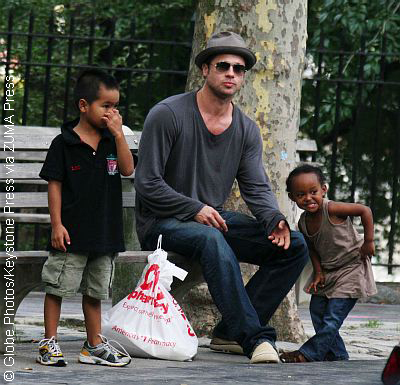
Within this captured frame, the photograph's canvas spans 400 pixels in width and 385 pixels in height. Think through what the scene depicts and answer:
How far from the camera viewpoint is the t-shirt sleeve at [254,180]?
242 inches

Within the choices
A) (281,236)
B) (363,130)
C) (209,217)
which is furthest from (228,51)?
(363,130)

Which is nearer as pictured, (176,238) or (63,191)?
(63,191)

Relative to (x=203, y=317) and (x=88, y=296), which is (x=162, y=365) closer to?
(x=88, y=296)

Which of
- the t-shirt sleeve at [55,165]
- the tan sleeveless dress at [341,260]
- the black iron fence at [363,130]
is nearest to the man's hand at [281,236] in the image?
the tan sleeveless dress at [341,260]

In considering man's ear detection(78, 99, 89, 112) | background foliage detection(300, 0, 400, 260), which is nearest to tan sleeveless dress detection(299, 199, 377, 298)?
man's ear detection(78, 99, 89, 112)

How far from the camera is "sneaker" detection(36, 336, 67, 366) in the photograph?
5277 millimetres

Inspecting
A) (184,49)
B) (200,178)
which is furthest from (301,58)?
(184,49)

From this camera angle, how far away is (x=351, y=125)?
12688 millimetres

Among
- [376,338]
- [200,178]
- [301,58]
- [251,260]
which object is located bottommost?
[376,338]

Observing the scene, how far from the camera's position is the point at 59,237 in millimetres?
5254

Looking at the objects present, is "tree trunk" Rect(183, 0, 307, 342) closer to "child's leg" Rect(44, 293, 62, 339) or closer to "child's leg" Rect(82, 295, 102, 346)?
"child's leg" Rect(82, 295, 102, 346)

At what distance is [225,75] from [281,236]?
0.87m

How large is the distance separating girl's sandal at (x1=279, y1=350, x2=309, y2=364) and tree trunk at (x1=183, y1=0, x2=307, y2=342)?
36.6 inches

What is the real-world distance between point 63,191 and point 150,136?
72 cm
